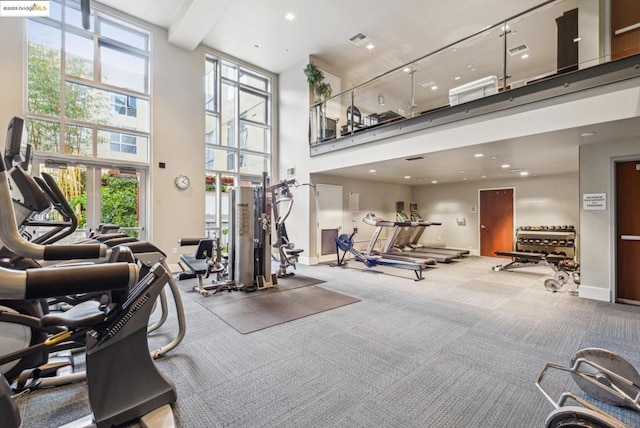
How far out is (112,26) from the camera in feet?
19.4

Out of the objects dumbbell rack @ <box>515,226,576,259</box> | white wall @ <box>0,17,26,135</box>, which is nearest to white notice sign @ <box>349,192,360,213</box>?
dumbbell rack @ <box>515,226,576,259</box>

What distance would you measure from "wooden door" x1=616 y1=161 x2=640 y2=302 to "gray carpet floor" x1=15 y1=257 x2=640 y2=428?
1.53 ft

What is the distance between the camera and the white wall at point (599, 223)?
13.8ft

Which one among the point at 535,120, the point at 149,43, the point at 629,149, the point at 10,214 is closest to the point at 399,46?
the point at 535,120

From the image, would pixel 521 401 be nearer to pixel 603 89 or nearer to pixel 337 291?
pixel 337 291

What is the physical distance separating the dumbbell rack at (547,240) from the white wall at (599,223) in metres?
2.27

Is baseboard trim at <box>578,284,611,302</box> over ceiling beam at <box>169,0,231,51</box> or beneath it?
beneath

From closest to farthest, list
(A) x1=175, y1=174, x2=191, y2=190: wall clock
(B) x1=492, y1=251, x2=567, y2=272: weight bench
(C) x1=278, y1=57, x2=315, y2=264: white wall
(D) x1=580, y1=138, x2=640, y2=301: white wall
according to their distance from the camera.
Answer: (D) x1=580, y1=138, x2=640, y2=301: white wall
(B) x1=492, y1=251, x2=567, y2=272: weight bench
(A) x1=175, y1=174, x2=191, y2=190: wall clock
(C) x1=278, y1=57, x2=315, y2=264: white wall

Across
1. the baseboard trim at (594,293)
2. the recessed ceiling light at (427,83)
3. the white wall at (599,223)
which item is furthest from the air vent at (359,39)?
the baseboard trim at (594,293)

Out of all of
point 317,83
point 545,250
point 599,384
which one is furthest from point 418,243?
point 599,384

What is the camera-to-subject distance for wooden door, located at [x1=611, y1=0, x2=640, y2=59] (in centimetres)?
353

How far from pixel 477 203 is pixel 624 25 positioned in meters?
5.95

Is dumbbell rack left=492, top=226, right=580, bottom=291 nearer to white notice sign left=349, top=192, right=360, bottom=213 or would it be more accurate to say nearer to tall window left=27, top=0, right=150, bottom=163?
white notice sign left=349, top=192, right=360, bottom=213

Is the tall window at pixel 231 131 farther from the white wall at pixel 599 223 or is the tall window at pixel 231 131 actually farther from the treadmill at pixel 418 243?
the white wall at pixel 599 223
